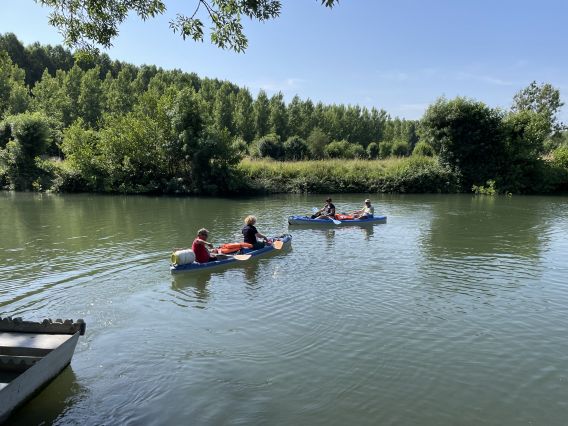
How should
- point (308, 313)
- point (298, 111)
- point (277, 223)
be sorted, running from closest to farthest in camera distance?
1. point (308, 313)
2. point (277, 223)
3. point (298, 111)

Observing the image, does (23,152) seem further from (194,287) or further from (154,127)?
(194,287)

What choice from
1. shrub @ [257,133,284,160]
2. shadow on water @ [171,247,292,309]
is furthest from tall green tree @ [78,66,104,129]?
shadow on water @ [171,247,292,309]

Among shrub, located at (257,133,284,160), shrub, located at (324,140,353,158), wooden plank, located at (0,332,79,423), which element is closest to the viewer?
wooden plank, located at (0,332,79,423)

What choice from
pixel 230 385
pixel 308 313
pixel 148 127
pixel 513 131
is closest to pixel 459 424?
pixel 230 385

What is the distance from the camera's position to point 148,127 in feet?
137

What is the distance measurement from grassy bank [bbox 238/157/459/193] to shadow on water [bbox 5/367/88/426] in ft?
114

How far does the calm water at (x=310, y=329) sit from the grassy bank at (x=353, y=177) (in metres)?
22.9

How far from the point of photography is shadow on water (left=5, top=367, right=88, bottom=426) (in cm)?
662

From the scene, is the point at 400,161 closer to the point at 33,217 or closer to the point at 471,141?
the point at 471,141

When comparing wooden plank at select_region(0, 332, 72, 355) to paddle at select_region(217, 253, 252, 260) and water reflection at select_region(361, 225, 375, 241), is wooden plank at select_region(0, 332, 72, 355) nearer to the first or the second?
paddle at select_region(217, 253, 252, 260)

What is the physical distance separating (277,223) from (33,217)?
46.4 ft

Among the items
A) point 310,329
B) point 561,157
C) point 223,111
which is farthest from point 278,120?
point 310,329

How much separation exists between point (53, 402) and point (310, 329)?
195 inches

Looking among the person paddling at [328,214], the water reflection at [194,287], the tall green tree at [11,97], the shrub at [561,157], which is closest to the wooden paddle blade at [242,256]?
the water reflection at [194,287]
